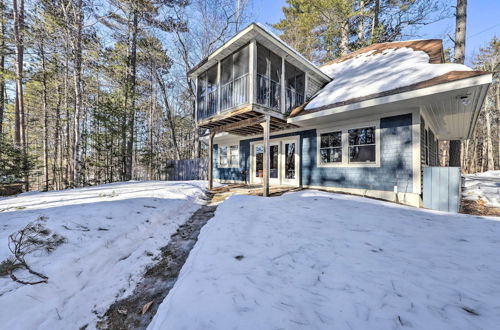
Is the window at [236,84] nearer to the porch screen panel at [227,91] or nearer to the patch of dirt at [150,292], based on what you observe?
the porch screen panel at [227,91]

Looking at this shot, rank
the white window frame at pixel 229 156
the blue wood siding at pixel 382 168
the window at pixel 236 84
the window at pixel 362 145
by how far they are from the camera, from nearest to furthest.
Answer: the blue wood siding at pixel 382 168 → the window at pixel 362 145 → the window at pixel 236 84 → the white window frame at pixel 229 156

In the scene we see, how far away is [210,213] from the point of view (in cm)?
439

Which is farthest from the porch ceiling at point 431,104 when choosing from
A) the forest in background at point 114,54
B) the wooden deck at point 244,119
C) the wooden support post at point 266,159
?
the forest in background at point 114,54

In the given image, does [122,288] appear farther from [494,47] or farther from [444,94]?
[494,47]

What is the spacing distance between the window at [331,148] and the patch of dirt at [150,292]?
5.36 metres

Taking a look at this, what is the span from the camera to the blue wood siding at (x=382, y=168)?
5215 mm

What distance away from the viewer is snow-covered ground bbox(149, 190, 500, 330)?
1321 mm

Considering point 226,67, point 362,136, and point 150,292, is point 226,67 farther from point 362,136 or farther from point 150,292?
point 150,292

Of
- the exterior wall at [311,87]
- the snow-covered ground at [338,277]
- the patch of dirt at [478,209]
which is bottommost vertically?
the patch of dirt at [478,209]

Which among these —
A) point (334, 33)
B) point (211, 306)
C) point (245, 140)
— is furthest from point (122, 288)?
point (334, 33)

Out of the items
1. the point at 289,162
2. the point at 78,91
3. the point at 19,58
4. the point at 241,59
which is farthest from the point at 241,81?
the point at 19,58

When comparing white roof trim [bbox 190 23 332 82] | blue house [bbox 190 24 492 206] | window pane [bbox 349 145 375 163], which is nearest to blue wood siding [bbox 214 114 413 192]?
blue house [bbox 190 24 492 206]

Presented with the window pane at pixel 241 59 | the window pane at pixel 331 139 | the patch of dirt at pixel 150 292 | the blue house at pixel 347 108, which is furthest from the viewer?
the window pane at pixel 331 139

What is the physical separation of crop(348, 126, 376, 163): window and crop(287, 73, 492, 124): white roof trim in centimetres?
113
